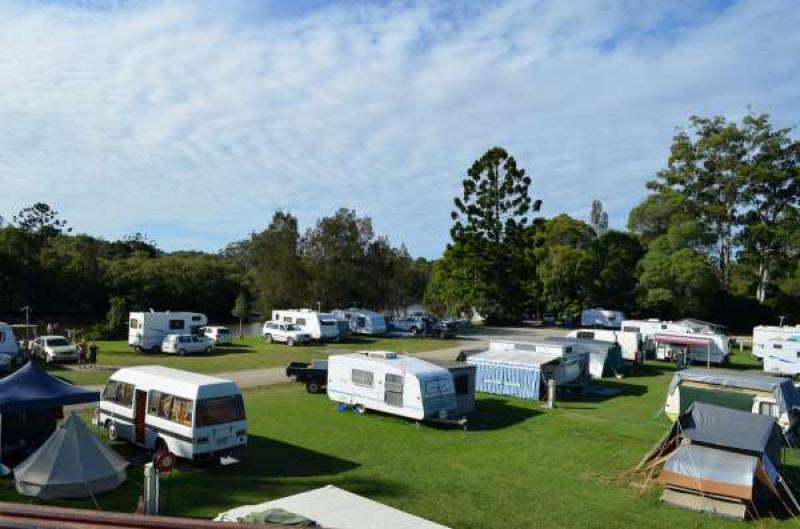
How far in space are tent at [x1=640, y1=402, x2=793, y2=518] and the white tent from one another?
7067 mm

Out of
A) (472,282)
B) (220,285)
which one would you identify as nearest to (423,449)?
(472,282)

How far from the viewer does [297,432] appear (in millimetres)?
17844

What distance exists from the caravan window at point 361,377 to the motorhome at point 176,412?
18.7 ft

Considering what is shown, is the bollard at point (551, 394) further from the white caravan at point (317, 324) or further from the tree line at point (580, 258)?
the tree line at point (580, 258)

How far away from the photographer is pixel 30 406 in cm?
1367

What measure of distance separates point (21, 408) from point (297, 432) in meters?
6.85

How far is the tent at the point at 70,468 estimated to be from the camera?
38.0 ft

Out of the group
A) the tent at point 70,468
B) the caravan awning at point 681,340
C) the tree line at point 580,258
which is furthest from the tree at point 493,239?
the tent at point 70,468

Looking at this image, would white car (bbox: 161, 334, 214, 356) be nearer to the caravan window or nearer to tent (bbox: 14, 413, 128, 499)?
the caravan window

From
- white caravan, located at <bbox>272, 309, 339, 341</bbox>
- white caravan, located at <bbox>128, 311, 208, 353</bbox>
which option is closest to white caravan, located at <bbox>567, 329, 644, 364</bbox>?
white caravan, located at <bbox>272, 309, 339, 341</bbox>

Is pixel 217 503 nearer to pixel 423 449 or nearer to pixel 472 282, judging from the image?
pixel 423 449

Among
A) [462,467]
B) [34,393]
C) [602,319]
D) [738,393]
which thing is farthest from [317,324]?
[602,319]

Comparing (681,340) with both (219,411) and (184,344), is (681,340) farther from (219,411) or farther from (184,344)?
(219,411)

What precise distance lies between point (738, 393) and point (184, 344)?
2691 centimetres
